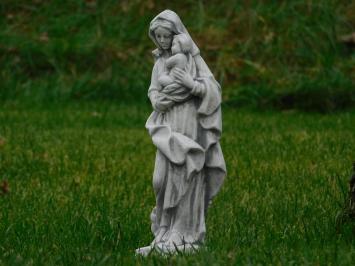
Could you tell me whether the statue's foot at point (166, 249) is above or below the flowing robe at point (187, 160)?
below

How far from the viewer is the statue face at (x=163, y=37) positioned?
5.36 m

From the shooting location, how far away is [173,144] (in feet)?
17.1

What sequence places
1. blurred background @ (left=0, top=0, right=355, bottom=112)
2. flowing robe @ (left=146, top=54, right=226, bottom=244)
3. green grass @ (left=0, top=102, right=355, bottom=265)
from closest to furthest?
flowing robe @ (left=146, top=54, right=226, bottom=244) < green grass @ (left=0, top=102, right=355, bottom=265) < blurred background @ (left=0, top=0, right=355, bottom=112)

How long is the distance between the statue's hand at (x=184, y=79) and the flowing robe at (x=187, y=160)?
0.06 meters

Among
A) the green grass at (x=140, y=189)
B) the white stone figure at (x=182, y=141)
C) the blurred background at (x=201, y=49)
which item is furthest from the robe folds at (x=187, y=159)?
the blurred background at (x=201, y=49)

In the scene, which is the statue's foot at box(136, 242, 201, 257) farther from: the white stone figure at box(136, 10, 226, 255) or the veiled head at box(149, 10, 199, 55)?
the veiled head at box(149, 10, 199, 55)

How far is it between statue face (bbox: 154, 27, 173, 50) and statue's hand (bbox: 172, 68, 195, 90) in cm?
18

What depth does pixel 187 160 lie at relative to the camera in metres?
5.22

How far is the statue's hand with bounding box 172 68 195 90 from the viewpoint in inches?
207

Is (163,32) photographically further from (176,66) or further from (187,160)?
(187,160)

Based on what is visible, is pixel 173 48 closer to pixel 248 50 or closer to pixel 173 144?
pixel 173 144

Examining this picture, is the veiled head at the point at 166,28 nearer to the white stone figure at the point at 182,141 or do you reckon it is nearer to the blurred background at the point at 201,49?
the white stone figure at the point at 182,141

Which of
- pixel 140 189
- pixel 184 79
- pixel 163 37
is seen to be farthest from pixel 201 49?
pixel 184 79

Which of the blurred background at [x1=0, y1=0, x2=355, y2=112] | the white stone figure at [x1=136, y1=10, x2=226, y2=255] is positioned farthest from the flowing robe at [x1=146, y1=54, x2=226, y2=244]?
the blurred background at [x1=0, y1=0, x2=355, y2=112]
